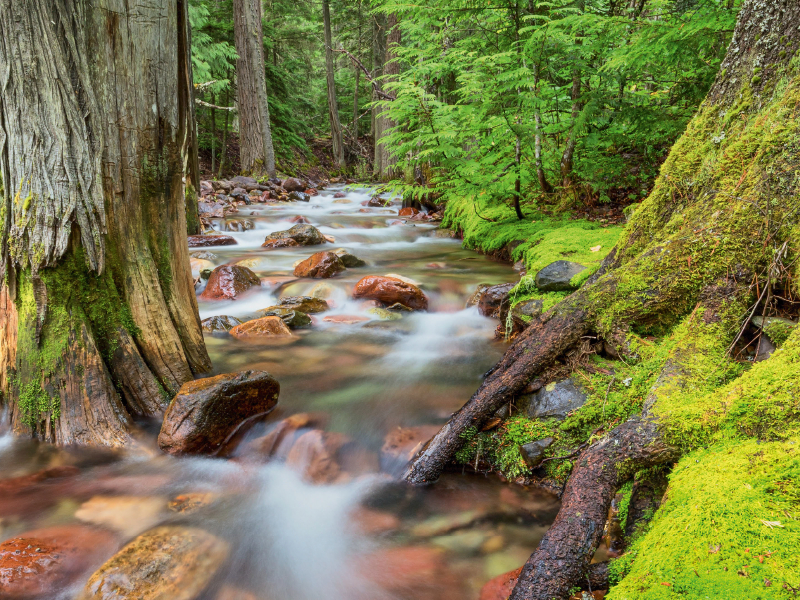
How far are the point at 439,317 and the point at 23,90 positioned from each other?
4.48 m

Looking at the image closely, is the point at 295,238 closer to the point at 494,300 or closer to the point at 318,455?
the point at 494,300

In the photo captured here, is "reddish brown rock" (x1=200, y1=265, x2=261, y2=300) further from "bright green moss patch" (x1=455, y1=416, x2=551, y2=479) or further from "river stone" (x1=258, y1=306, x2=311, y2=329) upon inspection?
"bright green moss patch" (x1=455, y1=416, x2=551, y2=479)

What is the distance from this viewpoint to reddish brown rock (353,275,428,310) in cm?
622

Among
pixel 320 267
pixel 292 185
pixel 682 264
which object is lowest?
pixel 320 267

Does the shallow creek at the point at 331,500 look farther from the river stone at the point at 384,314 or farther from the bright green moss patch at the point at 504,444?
the river stone at the point at 384,314

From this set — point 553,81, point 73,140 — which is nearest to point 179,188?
point 73,140

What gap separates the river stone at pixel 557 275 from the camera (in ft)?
13.8

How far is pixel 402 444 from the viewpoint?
3.55 m

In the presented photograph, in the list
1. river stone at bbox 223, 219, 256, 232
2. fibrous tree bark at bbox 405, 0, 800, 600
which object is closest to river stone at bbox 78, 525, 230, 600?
fibrous tree bark at bbox 405, 0, 800, 600

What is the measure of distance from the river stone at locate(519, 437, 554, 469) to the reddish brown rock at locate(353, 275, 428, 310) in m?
3.49

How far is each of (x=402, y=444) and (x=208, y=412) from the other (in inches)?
57.2

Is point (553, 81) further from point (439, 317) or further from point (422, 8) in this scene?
point (439, 317)

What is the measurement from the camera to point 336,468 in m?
3.41

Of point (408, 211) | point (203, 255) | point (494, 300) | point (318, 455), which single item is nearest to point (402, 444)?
point (318, 455)
